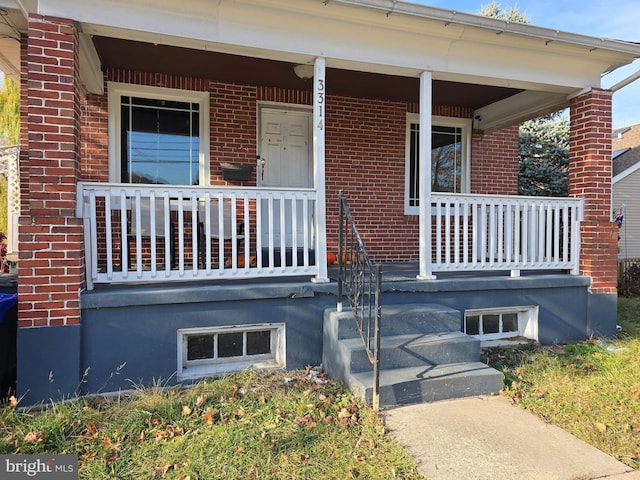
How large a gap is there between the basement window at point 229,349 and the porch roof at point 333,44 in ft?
8.28

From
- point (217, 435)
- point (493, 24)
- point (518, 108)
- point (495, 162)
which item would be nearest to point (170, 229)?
point (217, 435)

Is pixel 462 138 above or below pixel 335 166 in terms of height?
above

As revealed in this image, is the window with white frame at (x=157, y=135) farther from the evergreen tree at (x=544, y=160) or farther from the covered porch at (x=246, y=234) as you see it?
the evergreen tree at (x=544, y=160)

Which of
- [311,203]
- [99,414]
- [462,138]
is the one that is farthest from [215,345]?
[462,138]

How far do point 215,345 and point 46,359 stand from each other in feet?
4.25

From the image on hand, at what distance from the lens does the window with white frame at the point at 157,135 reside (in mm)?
5246

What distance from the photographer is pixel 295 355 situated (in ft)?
13.0

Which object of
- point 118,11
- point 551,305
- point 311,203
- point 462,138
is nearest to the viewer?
point 118,11

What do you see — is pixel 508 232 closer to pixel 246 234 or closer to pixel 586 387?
pixel 586 387

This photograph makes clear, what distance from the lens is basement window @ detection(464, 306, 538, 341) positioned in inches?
188

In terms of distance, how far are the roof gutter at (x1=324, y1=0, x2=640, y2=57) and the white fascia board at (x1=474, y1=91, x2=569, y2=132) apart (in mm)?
762

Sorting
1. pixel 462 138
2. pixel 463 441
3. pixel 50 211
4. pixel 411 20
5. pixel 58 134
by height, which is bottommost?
pixel 463 441

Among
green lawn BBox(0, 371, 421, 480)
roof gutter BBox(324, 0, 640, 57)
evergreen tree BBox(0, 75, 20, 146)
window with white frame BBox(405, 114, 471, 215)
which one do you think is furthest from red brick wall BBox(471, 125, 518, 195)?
evergreen tree BBox(0, 75, 20, 146)

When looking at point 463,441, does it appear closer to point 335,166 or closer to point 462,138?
point 335,166
